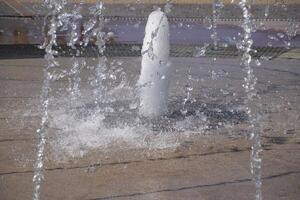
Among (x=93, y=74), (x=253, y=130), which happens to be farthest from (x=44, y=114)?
(x=93, y=74)

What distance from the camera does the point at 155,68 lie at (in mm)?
5898

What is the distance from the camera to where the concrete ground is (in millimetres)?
4133

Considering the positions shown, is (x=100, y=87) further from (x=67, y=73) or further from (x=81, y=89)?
(x=67, y=73)

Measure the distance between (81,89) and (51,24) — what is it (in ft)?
18.0

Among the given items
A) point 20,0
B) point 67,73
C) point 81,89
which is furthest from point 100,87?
point 20,0

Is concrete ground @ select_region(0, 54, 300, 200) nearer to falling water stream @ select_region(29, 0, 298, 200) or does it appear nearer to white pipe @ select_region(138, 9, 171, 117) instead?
falling water stream @ select_region(29, 0, 298, 200)

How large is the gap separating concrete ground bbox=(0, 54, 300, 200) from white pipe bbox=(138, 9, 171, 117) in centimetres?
54

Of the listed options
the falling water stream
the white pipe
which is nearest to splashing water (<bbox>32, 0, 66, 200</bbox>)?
the falling water stream

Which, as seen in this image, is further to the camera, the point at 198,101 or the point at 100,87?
the point at 100,87

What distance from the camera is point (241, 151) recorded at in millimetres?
5141

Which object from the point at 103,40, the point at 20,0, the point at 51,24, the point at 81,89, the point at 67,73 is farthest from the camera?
the point at 20,0

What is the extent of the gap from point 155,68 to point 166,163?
56.7 inches

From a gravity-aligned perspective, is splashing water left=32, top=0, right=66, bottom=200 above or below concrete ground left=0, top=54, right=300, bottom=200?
above

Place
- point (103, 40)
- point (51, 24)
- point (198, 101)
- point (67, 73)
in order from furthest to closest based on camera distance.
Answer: point (51, 24) → point (103, 40) → point (67, 73) → point (198, 101)
